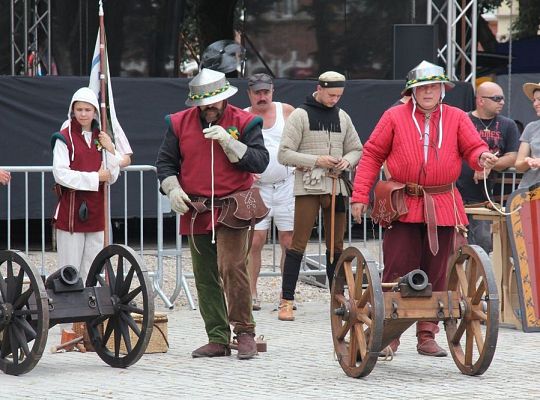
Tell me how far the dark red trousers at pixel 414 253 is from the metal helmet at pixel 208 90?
135 cm

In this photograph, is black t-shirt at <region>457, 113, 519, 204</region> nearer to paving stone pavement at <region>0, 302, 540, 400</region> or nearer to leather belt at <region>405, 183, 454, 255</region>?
paving stone pavement at <region>0, 302, 540, 400</region>

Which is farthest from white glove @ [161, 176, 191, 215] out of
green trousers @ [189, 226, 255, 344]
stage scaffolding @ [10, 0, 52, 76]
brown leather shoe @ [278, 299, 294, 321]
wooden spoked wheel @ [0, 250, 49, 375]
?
stage scaffolding @ [10, 0, 52, 76]

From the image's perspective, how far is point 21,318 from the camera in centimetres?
723

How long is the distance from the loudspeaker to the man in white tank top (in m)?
3.90

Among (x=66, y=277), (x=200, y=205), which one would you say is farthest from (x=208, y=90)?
(x=66, y=277)

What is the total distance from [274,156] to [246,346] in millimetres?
2434

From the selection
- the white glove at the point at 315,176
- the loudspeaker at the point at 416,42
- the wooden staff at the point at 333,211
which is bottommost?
the wooden staff at the point at 333,211

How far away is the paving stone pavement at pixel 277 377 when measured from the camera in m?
6.65

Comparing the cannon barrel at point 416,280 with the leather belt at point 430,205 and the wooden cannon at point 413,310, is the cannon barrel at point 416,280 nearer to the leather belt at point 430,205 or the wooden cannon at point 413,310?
the wooden cannon at point 413,310

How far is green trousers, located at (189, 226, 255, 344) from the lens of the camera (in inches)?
306

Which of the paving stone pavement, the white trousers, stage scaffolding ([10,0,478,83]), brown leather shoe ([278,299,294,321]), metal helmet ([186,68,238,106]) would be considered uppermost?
stage scaffolding ([10,0,478,83])

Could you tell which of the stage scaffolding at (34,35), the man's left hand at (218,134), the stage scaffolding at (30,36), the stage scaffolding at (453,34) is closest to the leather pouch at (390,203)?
the man's left hand at (218,134)

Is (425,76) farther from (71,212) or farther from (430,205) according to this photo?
(71,212)

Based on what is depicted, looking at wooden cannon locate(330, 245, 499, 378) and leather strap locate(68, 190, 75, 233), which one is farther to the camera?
leather strap locate(68, 190, 75, 233)
